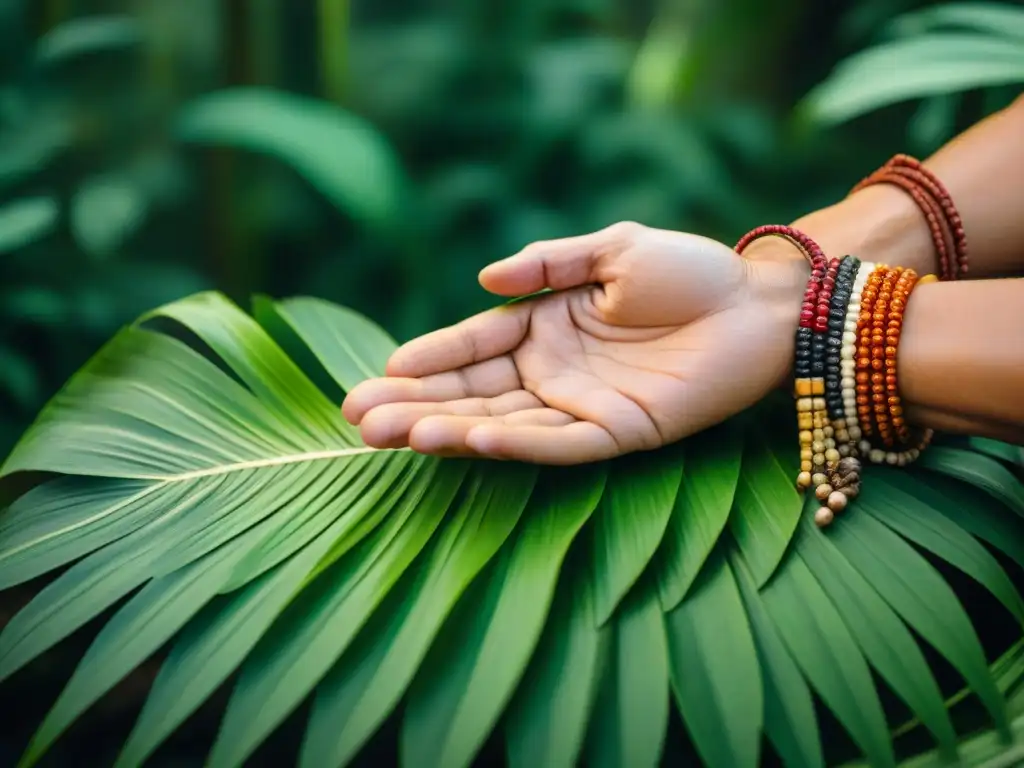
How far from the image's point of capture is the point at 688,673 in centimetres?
54

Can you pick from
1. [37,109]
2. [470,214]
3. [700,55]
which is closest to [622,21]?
[700,55]

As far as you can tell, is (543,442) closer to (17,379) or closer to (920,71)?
(920,71)

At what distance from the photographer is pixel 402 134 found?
171cm

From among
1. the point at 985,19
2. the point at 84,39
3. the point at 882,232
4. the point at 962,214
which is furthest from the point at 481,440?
the point at 84,39

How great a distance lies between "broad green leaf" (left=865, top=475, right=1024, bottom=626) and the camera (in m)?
0.60

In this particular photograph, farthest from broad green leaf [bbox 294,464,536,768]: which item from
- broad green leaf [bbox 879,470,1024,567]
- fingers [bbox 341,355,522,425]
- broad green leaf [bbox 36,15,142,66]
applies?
broad green leaf [bbox 36,15,142,66]

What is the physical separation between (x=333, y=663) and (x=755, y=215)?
1457 mm

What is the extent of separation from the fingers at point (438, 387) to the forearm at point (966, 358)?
0.34 m

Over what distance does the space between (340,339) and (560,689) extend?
47 cm

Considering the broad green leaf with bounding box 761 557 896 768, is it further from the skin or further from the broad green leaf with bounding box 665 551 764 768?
the skin

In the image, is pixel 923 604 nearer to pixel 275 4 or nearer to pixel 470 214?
pixel 470 214

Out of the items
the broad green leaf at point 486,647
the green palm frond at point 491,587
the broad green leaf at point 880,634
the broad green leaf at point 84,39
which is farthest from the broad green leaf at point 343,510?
the broad green leaf at point 84,39

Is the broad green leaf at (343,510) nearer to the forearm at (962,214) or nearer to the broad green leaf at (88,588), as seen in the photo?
the broad green leaf at (88,588)

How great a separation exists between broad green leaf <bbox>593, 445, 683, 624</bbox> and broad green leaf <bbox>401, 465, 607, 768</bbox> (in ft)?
0.07
